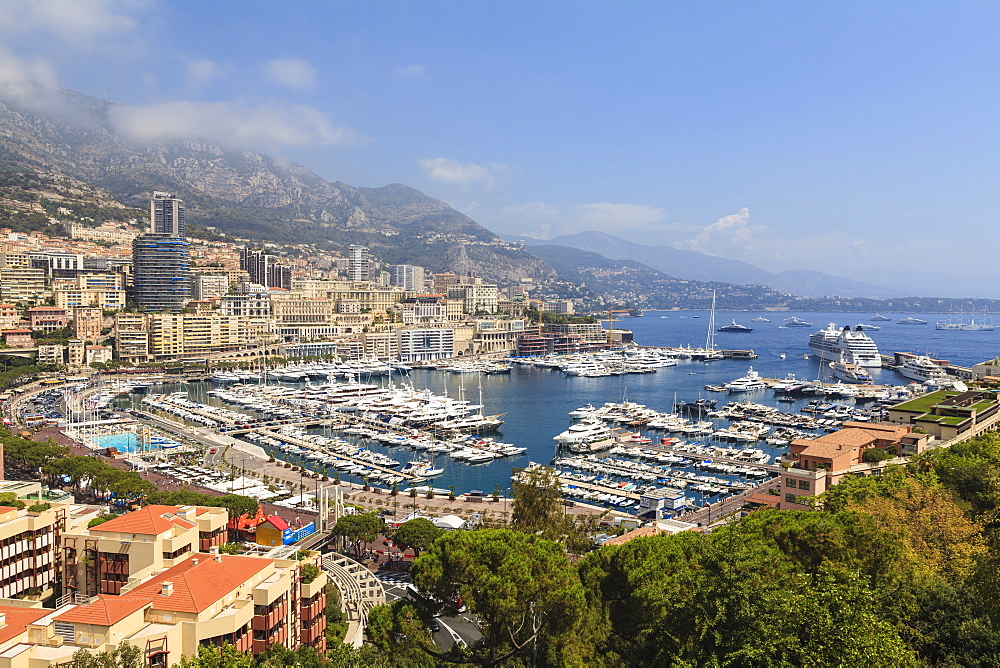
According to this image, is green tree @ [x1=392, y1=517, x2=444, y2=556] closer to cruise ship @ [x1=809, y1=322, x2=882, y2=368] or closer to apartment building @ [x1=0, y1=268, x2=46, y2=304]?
apartment building @ [x1=0, y1=268, x2=46, y2=304]

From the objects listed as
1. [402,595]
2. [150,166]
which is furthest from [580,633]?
[150,166]

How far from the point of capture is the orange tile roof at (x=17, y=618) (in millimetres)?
8164

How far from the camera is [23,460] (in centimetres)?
2158

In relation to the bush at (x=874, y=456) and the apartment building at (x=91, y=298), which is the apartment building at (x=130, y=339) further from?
the bush at (x=874, y=456)

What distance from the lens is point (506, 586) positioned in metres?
9.30

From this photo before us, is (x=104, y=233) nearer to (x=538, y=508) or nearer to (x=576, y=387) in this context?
(x=576, y=387)

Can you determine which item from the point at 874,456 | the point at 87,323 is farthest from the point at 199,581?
the point at 87,323

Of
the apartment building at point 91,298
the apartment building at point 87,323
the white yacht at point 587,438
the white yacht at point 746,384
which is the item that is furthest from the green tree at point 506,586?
the apartment building at point 91,298

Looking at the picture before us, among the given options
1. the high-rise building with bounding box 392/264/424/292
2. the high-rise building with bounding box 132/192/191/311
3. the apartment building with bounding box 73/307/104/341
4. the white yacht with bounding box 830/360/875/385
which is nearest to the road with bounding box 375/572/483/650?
the white yacht with bounding box 830/360/875/385

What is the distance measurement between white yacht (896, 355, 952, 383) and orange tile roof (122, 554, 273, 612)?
5208 cm

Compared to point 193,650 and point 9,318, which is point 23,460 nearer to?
point 193,650

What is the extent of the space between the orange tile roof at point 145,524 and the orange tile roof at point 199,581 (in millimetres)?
954

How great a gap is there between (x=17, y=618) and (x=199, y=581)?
2.14 metres

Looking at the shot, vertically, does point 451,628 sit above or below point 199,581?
below
